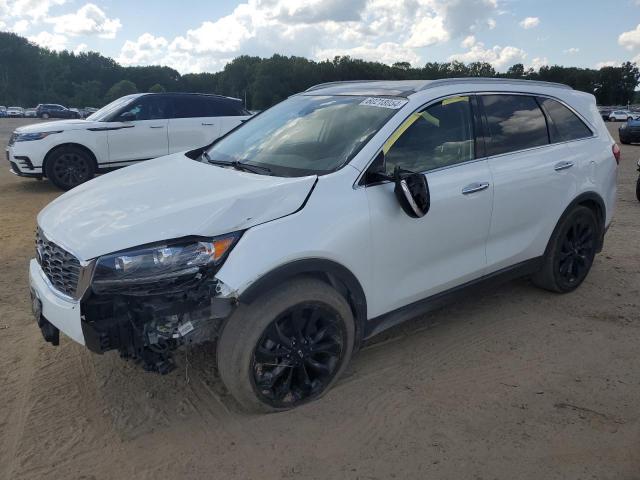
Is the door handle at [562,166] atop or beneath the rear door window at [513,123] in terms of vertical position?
beneath

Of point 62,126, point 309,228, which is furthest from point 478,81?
point 62,126

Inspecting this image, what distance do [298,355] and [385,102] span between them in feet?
5.65

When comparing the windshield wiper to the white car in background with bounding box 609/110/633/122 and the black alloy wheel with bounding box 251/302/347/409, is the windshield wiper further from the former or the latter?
the white car in background with bounding box 609/110/633/122

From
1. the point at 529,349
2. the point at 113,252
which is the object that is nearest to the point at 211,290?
the point at 113,252

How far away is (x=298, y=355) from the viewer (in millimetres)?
2965

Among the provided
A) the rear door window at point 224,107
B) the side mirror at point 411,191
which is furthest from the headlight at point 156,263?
the rear door window at point 224,107

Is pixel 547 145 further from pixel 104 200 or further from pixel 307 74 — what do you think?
pixel 307 74

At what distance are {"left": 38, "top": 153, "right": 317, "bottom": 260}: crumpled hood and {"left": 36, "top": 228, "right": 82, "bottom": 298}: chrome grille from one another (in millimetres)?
52

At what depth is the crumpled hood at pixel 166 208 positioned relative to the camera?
8.65 feet

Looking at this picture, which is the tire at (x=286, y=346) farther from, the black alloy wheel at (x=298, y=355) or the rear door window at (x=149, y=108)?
the rear door window at (x=149, y=108)

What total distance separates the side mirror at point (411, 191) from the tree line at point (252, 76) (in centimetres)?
9032

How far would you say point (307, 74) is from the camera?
99.3 metres

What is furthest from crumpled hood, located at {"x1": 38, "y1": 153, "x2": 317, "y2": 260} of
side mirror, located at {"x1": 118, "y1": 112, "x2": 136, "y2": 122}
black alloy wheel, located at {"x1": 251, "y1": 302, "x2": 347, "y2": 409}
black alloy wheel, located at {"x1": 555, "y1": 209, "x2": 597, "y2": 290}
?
side mirror, located at {"x1": 118, "y1": 112, "x2": 136, "y2": 122}

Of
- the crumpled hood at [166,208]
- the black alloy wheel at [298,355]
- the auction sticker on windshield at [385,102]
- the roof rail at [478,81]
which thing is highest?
the roof rail at [478,81]
